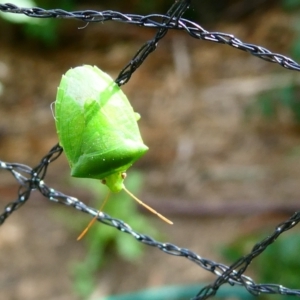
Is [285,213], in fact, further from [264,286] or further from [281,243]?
[264,286]

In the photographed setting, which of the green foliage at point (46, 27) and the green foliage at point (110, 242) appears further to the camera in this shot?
the green foliage at point (46, 27)

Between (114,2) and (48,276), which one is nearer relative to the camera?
(48,276)

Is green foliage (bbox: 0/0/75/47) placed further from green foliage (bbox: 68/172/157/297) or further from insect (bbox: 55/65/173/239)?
insect (bbox: 55/65/173/239)

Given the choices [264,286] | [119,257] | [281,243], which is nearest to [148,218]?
[119,257]

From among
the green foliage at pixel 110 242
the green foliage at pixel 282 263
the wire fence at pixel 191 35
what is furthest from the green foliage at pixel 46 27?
the wire fence at pixel 191 35

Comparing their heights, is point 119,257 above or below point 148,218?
below

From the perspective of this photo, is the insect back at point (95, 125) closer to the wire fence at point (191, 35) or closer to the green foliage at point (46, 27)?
the wire fence at point (191, 35)
